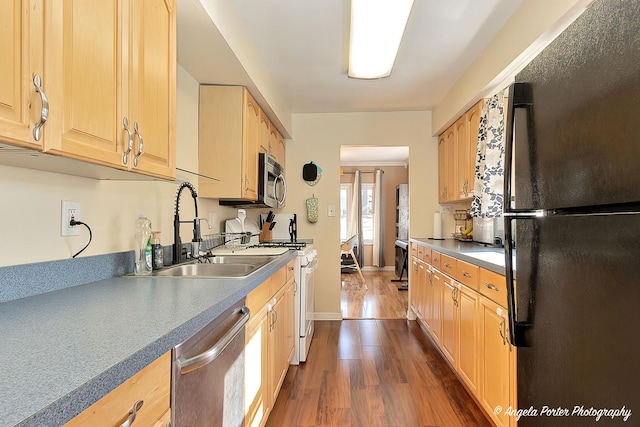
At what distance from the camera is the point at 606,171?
2.07 feet

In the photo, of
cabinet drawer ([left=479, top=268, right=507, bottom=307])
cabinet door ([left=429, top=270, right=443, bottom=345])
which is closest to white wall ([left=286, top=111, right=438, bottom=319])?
cabinet door ([left=429, top=270, right=443, bottom=345])

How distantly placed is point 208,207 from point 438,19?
1.95 meters

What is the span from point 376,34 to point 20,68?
1818 mm

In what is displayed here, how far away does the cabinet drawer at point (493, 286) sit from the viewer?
1515mm

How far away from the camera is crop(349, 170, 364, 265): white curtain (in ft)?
22.3

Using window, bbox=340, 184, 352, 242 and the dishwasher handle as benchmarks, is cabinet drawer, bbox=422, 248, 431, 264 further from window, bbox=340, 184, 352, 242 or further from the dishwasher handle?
window, bbox=340, 184, 352, 242

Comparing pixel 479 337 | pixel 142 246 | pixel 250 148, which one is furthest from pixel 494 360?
pixel 250 148

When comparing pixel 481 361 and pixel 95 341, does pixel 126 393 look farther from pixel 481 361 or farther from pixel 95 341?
pixel 481 361

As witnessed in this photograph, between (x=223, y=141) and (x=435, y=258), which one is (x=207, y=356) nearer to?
(x=223, y=141)

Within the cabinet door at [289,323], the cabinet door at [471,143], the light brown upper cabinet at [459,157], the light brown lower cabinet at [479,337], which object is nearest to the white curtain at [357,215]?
the light brown upper cabinet at [459,157]

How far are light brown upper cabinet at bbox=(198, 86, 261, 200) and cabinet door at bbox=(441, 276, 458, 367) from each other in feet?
5.21

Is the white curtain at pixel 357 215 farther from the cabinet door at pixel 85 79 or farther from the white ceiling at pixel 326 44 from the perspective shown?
the cabinet door at pixel 85 79

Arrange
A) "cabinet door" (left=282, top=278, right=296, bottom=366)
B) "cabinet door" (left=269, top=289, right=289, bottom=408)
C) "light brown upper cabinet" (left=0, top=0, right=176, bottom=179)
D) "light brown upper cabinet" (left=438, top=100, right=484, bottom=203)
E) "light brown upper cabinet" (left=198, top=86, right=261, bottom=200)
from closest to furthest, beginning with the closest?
"light brown upper cabinet" (left=0, top=0, right=176, bottom=179) → "cabinet door" (left=269, top=289, right=289, bottom=408) → "cabinet door" (left=282, top=278, right=296, bottom=366) → "light brown upper cabinet" (left=198, top=86, right=261, bottom=200) → "light brown upper cabinet" (left=438, top=100, right=484, bottom=203)

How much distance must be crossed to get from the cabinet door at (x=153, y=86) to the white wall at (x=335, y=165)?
8.15 feet
